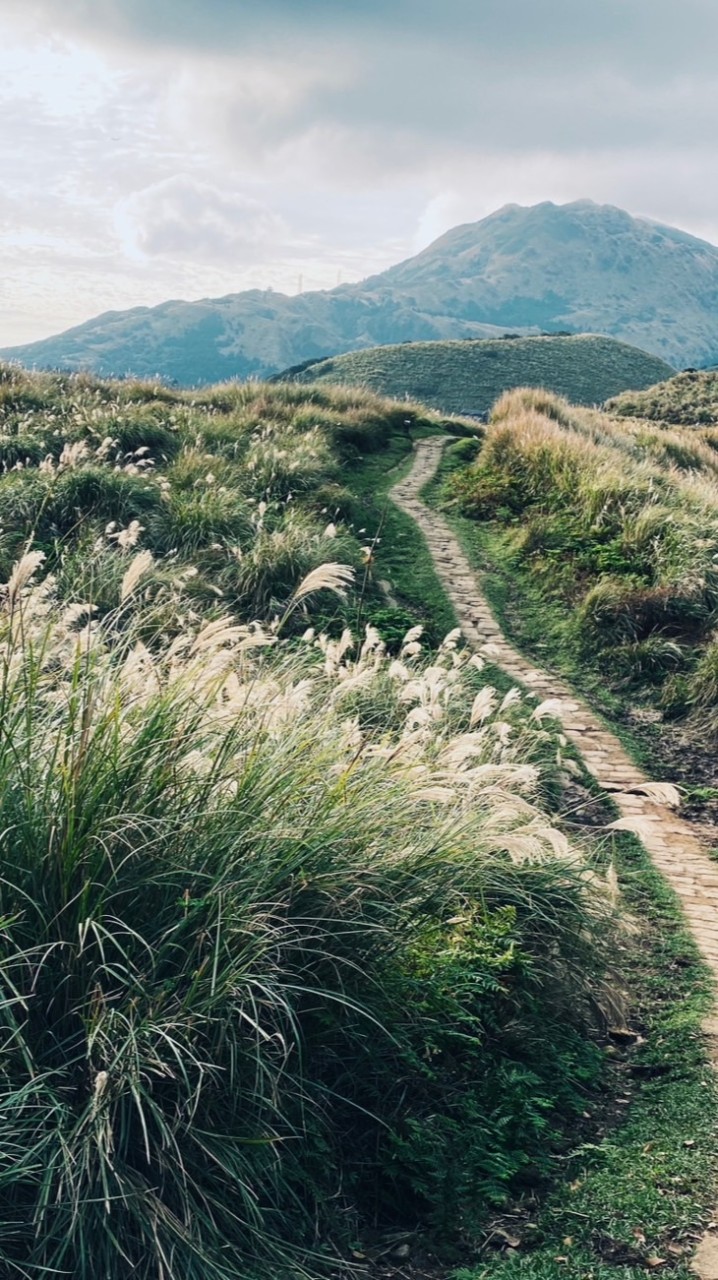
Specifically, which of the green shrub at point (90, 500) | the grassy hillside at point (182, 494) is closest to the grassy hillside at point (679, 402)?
the grassy hillside at point (182, 494)

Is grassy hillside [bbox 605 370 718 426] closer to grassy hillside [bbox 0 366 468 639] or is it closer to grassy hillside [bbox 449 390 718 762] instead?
grassy hillside [bbox 0 366 468 639]

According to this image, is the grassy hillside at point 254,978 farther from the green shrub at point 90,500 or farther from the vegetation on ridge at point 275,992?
the green shrub at point 90,500

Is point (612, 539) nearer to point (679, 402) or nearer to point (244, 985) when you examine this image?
point (244, 985)

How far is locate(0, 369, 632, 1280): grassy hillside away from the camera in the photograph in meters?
2.90

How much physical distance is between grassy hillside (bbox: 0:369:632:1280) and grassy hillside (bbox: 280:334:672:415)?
225 ft

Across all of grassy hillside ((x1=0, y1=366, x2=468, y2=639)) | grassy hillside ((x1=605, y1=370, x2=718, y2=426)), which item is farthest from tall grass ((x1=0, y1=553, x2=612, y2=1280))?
grassy hillside ((x1=605, y1=370, x2=718, y2=426))

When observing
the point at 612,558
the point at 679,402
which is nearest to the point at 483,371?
the point at 679,402

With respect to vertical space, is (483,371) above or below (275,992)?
below

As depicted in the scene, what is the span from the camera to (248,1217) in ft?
9.99

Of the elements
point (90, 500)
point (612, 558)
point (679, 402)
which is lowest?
point (679, 402)

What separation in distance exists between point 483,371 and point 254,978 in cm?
8021

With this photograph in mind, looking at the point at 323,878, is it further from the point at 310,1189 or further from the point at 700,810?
the point at 700,810

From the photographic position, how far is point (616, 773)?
8055mm

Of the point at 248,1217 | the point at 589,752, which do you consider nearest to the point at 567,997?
the point at 248,1217
